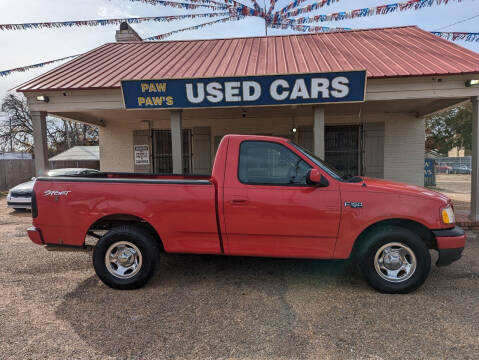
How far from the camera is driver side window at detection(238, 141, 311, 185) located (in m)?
3.23

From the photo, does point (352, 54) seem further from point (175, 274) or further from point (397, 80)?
point (175, 274)

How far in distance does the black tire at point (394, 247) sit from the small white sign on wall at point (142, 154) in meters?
8.14

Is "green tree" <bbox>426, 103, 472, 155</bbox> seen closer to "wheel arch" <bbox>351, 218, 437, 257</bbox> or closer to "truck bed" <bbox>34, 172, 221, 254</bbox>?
"wheel arch" <bbox>351, 218, 437, 257</bbox>

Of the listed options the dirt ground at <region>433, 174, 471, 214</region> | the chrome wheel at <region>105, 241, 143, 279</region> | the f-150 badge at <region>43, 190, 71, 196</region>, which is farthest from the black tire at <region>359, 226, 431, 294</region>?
the dirt ground at <region>433, 174, 471, 214</region>

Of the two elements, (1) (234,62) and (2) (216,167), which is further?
(1) (234,62)

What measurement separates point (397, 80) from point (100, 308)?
6.71 m

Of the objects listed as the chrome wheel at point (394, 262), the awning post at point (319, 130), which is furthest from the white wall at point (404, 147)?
the chrome wheel at point (394, 262)

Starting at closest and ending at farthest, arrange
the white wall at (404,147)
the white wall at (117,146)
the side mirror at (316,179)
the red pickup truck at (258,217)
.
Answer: the side mirror at (316,179)
the red pickup truck at (258,217)
the white wall at (404,147)
the white wall at (117,146)

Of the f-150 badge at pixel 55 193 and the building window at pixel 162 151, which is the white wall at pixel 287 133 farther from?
the f-150 badge at pixel 55 193

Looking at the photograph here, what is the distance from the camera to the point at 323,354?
224 cm

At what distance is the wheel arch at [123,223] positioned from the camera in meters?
3.41

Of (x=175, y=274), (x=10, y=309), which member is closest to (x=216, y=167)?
(x=175, y=274)

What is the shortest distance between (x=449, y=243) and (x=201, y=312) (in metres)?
2.84

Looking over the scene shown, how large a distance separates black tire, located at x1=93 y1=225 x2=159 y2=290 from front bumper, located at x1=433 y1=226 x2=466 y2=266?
329 centimetres
